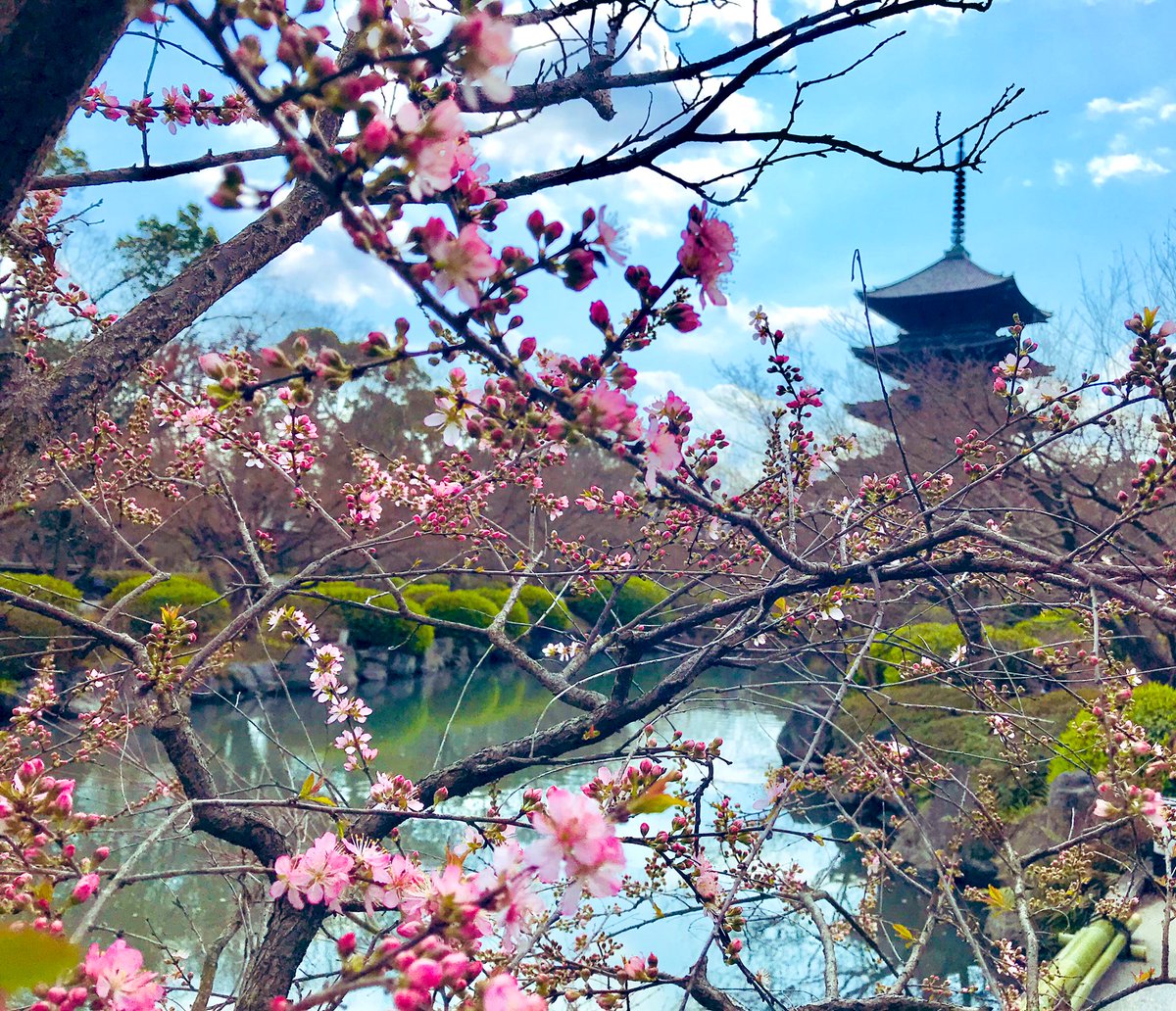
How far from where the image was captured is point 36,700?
2.47 meters

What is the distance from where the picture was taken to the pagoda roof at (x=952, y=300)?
15.8 meters

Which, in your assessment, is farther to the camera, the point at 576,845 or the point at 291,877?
the point at 291,877

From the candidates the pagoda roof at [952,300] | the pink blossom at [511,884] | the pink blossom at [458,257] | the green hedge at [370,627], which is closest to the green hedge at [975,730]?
the pink blossom at [511,884]

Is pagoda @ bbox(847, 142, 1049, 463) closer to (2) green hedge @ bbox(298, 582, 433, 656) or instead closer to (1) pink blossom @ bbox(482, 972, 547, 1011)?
(2) green hedge @ bbox(298, 582, 433, 656)

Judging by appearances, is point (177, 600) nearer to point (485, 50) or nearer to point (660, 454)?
point (660, 454)

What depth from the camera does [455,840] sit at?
14.4ft

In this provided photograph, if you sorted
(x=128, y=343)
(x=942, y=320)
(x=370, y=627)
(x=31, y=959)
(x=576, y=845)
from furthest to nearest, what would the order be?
(x=942, y=320) < (x=370, y=627) < (x=128, y=343) < (x=576, y=845) < (x=31, y=959)

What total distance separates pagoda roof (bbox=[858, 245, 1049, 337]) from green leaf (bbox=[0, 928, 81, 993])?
54.5 ft

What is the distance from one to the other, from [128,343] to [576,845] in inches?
45.5

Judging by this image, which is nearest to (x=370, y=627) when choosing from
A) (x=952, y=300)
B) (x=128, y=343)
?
(x=128, y=343)

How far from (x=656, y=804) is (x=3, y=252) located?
6.48 feet

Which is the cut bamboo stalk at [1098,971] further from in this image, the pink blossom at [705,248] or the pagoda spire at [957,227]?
the pagoda spire at [957,227]

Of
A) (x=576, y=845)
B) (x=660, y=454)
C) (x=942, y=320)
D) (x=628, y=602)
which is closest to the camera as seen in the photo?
(x=576, y=845)

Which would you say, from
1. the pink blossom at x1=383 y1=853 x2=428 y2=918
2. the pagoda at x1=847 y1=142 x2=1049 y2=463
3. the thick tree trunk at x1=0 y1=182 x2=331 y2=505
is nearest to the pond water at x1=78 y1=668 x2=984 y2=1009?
the pink blossom at x1=383 y1=853 x2=428 y2=918
